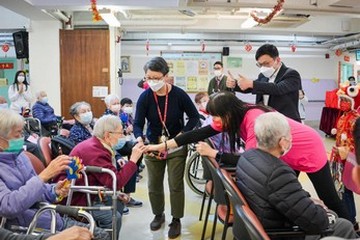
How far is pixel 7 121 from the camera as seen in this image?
1.96 m

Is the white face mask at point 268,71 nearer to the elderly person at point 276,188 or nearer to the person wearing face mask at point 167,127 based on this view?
the person wearing face mask at point 167,127

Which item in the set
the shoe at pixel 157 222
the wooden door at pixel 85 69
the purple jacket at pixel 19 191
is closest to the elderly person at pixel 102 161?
the purple jacket at pixel 19 191

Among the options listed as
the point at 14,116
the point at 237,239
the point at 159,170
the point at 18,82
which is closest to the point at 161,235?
the point at 159,170

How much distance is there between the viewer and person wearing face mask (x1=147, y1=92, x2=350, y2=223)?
213 centimetres

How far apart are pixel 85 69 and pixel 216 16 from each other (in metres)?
2.93

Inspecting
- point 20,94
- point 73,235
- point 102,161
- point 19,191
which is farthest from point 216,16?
point 73,235

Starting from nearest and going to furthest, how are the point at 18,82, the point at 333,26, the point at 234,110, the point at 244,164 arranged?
the point at 244,164, the point at 234,110, the point at 18,82, the point at 333,26

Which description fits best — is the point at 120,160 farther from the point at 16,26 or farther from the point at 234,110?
the point at 16,26

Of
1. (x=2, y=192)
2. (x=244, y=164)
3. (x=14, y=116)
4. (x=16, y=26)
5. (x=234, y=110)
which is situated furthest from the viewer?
(x=16, y=26)

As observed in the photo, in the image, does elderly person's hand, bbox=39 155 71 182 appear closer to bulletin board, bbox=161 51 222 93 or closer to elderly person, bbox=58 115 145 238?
elderly person, bbox=58 115 145 238

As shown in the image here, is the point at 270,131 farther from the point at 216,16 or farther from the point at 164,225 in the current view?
the point at 216,16

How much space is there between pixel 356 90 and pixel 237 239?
223cm

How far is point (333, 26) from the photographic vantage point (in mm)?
8594

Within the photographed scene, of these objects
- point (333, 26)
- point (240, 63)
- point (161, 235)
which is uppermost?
point (333, 26)
